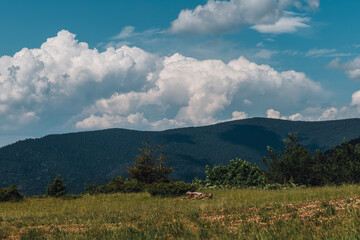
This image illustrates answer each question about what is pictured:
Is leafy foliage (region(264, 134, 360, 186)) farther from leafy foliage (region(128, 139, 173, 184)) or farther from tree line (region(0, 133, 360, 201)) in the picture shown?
leafy foliage (region(128, 139, 173, 184))

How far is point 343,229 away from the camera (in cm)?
1018

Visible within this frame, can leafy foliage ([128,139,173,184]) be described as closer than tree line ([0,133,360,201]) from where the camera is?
No

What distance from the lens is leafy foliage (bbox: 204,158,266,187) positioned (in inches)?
1731

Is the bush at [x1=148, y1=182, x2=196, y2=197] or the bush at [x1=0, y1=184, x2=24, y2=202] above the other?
the bush at [x1=0, y1=184, x2=24, y2=202]

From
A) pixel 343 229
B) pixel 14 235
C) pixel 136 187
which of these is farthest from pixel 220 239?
pixel 136 187

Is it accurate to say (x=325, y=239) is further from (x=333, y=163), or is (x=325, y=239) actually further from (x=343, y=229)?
(x=333, y=163)

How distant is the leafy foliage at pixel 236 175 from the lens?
44.0 metres

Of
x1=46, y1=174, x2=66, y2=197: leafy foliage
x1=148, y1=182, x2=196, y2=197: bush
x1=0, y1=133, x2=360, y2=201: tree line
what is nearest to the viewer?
x1=148, y1=182, x2=196, y2=197: bush

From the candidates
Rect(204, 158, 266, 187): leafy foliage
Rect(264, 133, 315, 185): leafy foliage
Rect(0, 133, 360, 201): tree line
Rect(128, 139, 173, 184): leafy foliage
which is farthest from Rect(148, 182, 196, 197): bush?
Rect(264, 133, 315, 185): leafy foliage

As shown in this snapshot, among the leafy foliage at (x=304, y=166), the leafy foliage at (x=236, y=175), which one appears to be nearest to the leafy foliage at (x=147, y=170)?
the leafy foliage at (x=236, y=175)

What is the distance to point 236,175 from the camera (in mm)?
44531

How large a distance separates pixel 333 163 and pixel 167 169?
2212cm

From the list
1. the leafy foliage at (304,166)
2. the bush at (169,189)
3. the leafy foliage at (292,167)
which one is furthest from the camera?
the leafy foliage at (292,167)

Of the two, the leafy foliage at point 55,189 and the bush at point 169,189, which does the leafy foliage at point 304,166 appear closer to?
the bush at point 169,189
